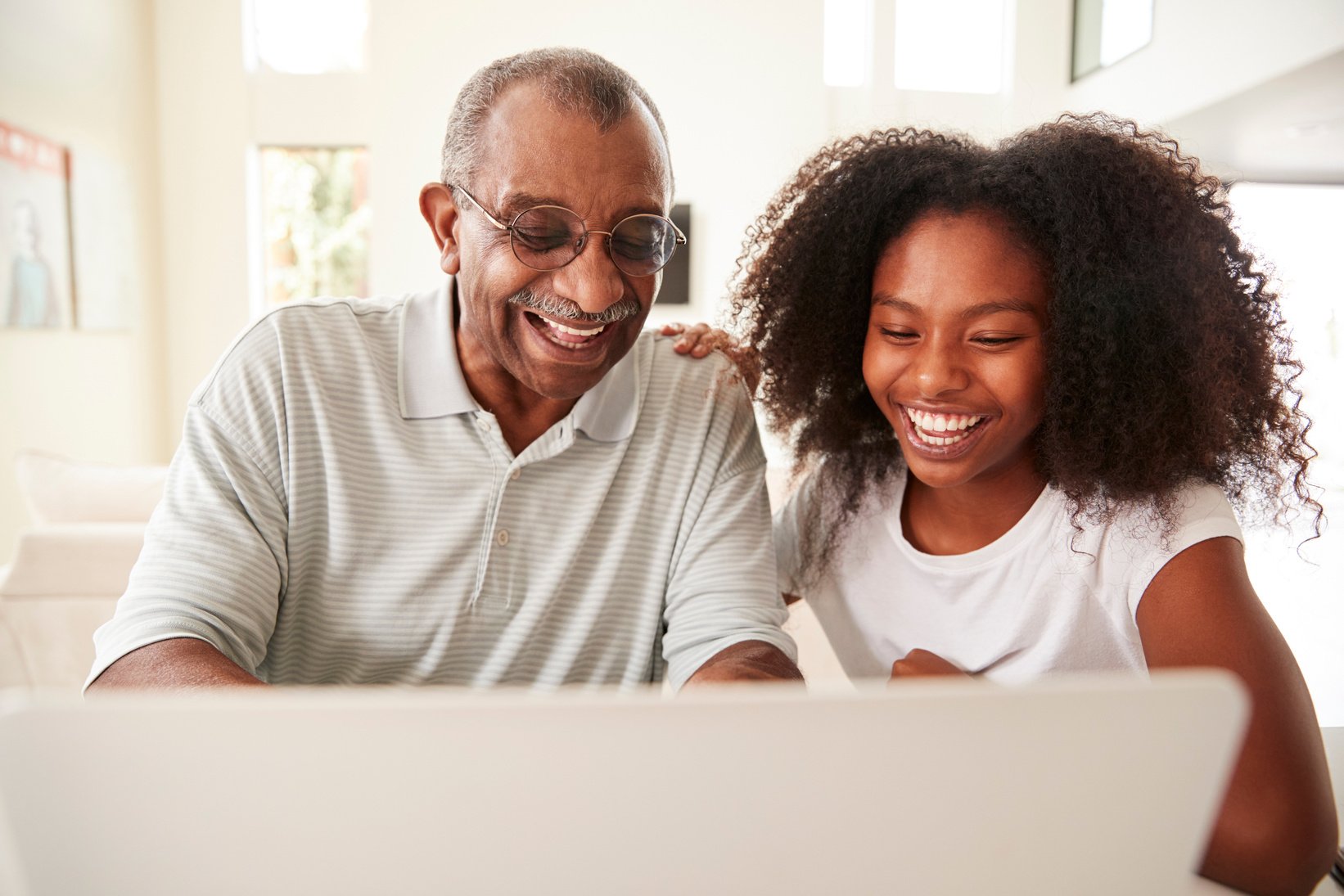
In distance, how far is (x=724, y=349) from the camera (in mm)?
1520

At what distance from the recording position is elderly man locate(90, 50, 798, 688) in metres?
1.19

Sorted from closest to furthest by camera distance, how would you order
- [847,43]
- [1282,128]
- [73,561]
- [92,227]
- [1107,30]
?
[73,561] → [92,227] → [1282,128] → [1107,30] → [847,43]

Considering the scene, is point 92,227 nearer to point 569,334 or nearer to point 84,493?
point 84,493

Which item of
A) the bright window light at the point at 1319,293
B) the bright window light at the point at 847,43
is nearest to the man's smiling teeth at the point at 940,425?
the bright window light at the point at 1319,293

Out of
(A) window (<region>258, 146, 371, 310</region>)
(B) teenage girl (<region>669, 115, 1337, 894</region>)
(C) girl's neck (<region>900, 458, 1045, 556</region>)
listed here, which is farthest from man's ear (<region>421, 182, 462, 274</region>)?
(A) window (<region>258, 146, 371, 310</region>)

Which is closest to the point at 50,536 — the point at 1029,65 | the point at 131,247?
the point at 131,247

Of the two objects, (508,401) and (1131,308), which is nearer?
(1131,308)

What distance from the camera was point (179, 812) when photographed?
417mm

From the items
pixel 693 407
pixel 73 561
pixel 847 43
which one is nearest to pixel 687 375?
pixel 693 407

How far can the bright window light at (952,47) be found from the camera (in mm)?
6906

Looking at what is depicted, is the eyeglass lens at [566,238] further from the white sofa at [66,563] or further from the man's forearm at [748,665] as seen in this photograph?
the white sofa at [66,563]

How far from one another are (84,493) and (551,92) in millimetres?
2172

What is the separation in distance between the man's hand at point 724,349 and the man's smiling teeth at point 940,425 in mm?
309

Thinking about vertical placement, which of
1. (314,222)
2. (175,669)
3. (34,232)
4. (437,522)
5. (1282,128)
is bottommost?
(175,669)
